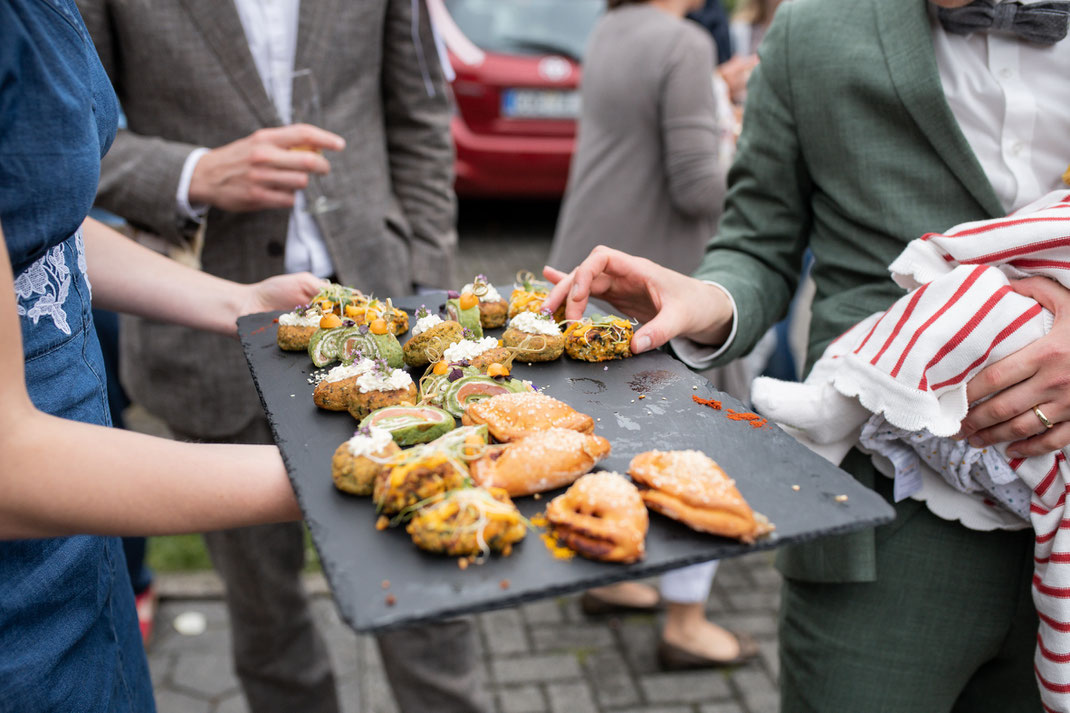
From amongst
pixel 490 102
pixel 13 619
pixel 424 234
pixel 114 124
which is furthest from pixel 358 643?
pixel 490 102


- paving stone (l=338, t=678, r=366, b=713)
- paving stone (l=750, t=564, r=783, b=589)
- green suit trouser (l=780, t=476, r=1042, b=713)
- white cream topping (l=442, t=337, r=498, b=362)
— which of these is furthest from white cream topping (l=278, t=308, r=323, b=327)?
paving stone (l=750, t=564, r=783, b=589)

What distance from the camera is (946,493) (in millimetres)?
1765

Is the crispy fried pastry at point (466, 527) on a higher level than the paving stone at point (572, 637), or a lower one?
higher

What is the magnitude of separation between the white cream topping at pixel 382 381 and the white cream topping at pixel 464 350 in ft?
0.41

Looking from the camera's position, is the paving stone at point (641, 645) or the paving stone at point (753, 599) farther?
the paving stone at point (753, 599)

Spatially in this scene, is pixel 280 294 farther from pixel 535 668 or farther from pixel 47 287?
pixel 535 668

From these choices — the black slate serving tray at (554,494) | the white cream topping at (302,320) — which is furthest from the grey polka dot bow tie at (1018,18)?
the white cream topping at (302,320)

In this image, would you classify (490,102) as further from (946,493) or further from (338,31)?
(946,493)

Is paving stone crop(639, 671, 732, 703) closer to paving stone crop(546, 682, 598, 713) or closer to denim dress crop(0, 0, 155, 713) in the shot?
paving stone crop(546, 682, 598, 713)

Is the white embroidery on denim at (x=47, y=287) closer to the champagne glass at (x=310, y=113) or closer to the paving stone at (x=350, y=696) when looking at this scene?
the champagne glass at (x=310, y=113)

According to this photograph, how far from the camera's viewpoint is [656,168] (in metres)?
3.70

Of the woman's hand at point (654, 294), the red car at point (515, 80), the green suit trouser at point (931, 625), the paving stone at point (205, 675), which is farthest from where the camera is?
the red car at point (515, 80)

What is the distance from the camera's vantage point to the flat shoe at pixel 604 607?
12.5 feet

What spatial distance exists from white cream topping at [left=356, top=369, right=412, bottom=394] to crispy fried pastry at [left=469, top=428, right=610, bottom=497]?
0.34 metres
